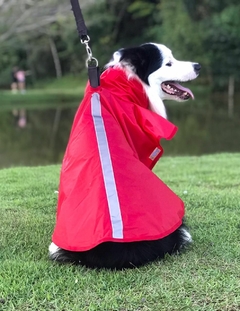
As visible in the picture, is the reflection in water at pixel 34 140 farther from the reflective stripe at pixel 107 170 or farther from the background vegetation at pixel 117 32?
the background vegetation at pixel 117 32

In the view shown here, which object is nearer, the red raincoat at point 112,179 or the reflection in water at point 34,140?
the red raincoat at point 112,179

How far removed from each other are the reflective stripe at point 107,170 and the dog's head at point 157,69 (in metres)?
0.48

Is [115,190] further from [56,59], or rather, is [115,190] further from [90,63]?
[56,59]

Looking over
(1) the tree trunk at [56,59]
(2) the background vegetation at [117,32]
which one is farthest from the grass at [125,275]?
(1) the tree trunk at [56,59]

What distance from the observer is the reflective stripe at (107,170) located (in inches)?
98.7

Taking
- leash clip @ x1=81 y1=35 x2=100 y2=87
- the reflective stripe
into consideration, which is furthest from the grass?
leash clip @ x1=81 y1=35 x2=100 y2=87

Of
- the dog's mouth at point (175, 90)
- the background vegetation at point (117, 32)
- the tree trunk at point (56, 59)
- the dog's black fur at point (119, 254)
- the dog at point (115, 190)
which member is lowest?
the tree trunk at point (56, 59)

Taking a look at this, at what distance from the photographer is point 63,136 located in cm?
1230

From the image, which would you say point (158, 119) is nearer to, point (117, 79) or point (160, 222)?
point (117, 79)

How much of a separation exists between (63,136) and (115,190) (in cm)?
989

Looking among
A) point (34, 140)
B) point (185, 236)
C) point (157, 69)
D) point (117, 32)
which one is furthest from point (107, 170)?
point (117, 32)

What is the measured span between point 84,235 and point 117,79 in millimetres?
1050

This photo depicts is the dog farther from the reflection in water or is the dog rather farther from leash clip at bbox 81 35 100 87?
the reflection in water

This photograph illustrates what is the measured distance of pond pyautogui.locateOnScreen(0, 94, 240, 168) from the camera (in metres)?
9.77
